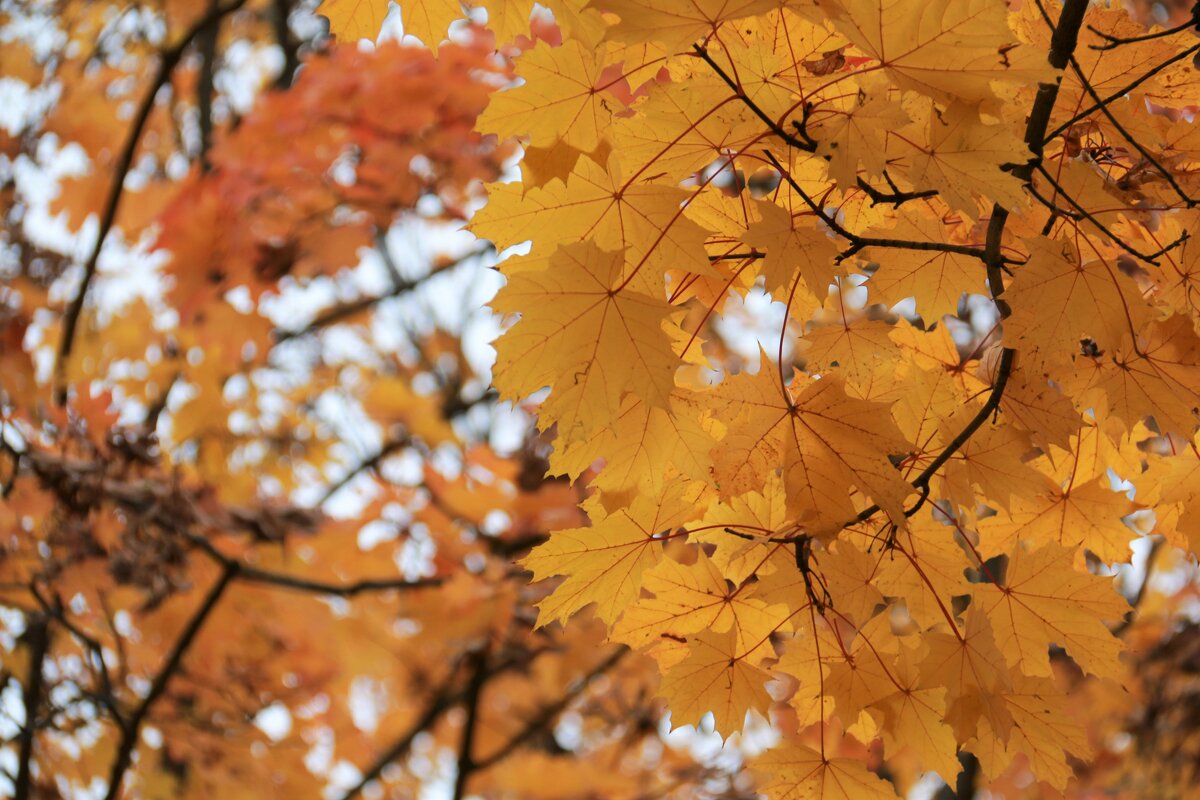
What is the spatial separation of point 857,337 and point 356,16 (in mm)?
746

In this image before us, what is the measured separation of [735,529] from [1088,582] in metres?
0.44

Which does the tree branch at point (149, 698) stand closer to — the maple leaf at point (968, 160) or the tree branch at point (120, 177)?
the tree branch at point (120, 177)

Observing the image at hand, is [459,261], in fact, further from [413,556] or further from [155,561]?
[155,561]

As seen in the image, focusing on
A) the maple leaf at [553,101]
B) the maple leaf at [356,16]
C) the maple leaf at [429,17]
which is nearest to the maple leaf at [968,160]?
the maple leaf at [553,101]

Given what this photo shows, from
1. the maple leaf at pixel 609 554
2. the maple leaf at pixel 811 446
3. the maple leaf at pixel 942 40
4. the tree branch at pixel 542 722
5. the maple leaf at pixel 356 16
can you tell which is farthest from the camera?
the tree branch at pixel 542 722

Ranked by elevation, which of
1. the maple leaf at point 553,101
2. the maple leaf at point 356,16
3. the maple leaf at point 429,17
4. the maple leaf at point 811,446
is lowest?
the maple leaf at point 811,446

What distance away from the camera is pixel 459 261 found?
16.0ft

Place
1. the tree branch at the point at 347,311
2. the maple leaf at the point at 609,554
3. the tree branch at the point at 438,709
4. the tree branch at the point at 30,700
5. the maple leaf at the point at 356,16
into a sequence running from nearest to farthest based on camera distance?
the maple leaf at the point at 609,554 → the maple leaf at the point at 356,16 → the tree branch at the point at 30,700 → the tree branch at the point at 438,709 → the tree branch at the point at 347,311

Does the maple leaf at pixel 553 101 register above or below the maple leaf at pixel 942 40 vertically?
above

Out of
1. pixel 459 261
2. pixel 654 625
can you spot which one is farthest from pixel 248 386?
pixel 654 625

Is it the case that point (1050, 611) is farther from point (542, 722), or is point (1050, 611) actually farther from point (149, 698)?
point (542, 722)

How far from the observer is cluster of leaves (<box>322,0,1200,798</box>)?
3.43 ft

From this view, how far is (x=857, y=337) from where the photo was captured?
1.31m

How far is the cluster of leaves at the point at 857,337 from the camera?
3.43 ft
